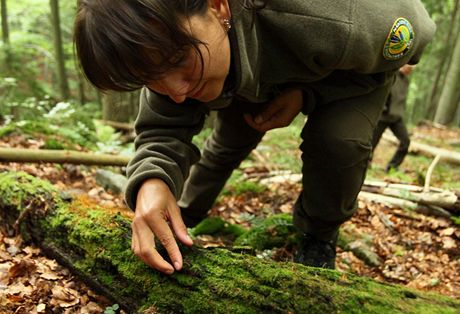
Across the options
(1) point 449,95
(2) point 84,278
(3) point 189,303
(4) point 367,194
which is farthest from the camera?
(1) point 449,95

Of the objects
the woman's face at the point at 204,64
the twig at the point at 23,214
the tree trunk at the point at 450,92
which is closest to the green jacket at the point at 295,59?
the woman's face at the point at 204,64

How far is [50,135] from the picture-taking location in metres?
5.30

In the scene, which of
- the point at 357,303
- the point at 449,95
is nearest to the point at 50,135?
the point at 357,303

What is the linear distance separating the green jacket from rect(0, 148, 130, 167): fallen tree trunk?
1.64 meters

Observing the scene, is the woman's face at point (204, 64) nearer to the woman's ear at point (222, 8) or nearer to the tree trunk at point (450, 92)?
the woman's ear at point (222, 8)

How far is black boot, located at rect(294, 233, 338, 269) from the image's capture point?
2.61 meters

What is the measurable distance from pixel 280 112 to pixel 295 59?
454 mm

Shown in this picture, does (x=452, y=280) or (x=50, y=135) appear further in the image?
(x=50, y=135)

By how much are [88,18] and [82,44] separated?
11 cm

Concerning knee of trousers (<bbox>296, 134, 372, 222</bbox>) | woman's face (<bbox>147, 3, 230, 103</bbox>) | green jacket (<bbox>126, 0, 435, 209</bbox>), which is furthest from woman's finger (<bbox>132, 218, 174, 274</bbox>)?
knee of trousers (<bbox>296, 134, 372, 222</bbox>)

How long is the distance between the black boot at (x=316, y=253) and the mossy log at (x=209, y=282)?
87 cm

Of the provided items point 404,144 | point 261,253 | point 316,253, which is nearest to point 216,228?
point 261,253

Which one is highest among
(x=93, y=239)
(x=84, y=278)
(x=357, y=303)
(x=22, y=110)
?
(x=357, y=303)

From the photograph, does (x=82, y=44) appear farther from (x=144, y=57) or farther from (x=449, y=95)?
(x=449, y=95)
